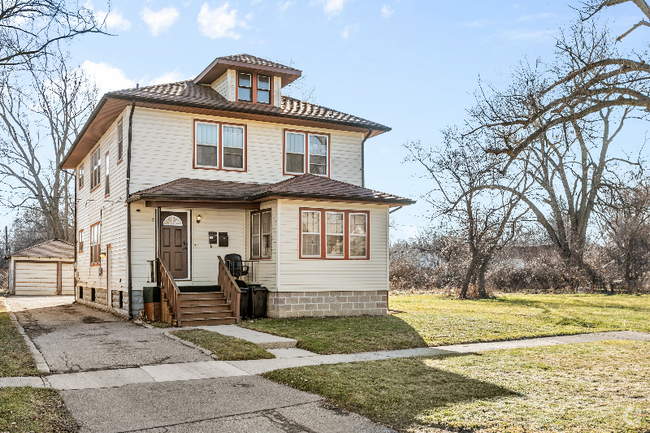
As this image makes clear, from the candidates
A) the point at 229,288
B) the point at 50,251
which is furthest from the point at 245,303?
the point at 50,251

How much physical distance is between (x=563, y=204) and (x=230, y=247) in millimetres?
24760

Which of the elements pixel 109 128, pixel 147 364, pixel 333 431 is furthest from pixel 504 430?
pixel 109 128

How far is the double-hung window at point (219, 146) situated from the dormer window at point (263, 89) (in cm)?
173

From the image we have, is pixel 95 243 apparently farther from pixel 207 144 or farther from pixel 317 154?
pixel 317 154

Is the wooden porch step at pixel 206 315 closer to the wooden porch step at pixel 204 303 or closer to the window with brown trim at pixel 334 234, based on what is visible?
the wooden porch step at pixel 204 303

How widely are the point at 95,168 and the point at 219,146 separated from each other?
6.57 m

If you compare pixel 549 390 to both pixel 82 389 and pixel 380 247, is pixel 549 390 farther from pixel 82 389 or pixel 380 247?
pixel 380 247

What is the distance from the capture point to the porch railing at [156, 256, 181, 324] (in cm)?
1427

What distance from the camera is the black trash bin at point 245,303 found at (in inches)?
617

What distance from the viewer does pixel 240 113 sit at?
17766 millimetres

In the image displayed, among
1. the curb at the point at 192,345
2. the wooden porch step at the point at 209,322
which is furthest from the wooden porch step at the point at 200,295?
the curb at the point at 192,345

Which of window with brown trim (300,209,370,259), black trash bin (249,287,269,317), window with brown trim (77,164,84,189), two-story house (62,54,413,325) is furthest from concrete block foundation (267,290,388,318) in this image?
window with brown trim (77,164,84,189)

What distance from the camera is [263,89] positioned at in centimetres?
1953

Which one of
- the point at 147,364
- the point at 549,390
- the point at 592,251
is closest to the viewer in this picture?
the point at 549,390
